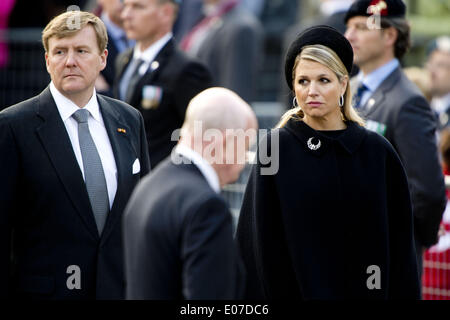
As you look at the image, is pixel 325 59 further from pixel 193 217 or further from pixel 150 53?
pixel 150 53

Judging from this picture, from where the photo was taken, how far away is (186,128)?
4.17m

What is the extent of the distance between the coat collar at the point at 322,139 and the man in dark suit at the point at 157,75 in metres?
2.22

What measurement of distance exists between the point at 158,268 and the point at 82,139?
1374mm

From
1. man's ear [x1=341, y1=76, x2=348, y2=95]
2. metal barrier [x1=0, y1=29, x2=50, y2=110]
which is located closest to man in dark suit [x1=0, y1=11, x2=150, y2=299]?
man's ear [x1=341, y1=76, x2=348, y2=95]

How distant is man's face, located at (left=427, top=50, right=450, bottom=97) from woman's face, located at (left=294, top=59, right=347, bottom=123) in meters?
5.79

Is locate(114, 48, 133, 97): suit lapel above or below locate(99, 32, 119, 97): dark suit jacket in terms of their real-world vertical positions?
below

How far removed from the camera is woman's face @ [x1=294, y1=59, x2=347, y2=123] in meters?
5.07

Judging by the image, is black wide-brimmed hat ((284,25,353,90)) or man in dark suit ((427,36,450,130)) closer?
black wide-brimmed hat ((284,25,353,90))

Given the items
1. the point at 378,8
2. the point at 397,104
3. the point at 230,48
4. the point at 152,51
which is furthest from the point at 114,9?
the point at 397,104

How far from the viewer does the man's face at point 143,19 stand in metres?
7.66

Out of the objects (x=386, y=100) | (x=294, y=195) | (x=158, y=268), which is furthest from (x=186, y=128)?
(x=386, y=100)

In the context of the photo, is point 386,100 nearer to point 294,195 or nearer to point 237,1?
point 294,195

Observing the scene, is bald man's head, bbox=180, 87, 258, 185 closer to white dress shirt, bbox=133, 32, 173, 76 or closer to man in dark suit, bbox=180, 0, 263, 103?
white dress shirt, bbox=133, 32, 173, 76

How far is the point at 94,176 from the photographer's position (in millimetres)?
5070
